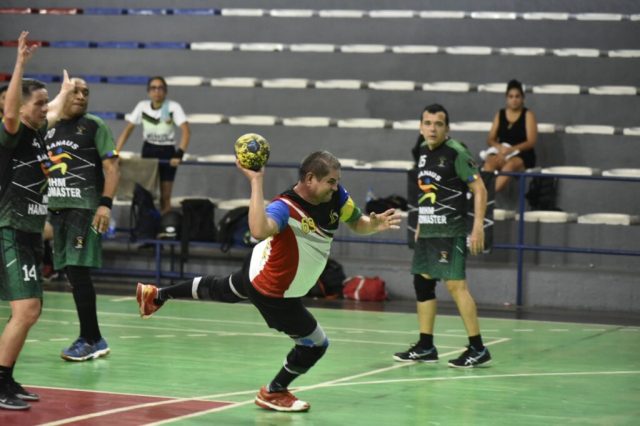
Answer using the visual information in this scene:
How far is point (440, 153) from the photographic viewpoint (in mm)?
10297

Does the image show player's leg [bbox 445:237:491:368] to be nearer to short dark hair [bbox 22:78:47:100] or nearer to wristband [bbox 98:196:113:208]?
wristband [bbox 98:196:113:208]

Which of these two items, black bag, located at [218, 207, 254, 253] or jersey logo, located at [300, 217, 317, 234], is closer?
jersey logo, located at [300, 217, 317, 234]

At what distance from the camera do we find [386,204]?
52.4ft

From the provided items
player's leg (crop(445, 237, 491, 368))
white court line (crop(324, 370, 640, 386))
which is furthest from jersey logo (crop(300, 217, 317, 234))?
player's leg (crop(445, 237, 491, 368))

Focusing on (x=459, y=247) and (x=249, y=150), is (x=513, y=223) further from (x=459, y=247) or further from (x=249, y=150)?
(x=249, y=150)

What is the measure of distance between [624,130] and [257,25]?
7.11 meters

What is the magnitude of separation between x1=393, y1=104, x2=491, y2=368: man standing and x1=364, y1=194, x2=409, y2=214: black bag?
211 inches

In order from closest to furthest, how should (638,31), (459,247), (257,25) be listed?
(459,247), (638,31), (257,25)

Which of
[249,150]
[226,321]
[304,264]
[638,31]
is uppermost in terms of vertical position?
[638,31]

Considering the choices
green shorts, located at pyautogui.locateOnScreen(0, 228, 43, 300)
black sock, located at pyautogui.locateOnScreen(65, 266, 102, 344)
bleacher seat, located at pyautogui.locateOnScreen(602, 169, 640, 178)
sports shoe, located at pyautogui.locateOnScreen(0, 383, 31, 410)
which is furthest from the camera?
bleacher seat, located at pyautogui.locateOnScreen(602, 169, 640, 178)

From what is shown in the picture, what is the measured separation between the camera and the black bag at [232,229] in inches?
637

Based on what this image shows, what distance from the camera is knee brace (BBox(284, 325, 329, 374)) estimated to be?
309 inches

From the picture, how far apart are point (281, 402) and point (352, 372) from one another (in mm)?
1844

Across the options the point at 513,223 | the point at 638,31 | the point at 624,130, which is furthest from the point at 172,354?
the point at 638,31
